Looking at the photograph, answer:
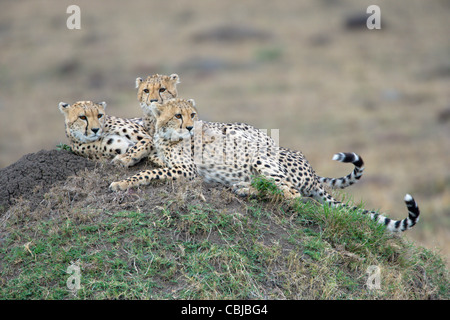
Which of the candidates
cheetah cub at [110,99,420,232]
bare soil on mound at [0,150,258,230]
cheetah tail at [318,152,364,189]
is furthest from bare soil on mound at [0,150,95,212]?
cheetah tail at [318,152,364,189]

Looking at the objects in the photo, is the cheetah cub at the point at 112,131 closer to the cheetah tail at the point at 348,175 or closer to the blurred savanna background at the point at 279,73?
the cheetah tail at the point at 348,175

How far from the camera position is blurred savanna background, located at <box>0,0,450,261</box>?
1451cm

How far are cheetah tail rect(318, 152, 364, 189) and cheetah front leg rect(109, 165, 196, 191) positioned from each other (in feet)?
4.49

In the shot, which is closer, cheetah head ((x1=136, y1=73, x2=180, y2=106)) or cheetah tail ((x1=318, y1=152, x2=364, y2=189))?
cheetah tail ((x1=318, y1=152, x2=364, y2=189))

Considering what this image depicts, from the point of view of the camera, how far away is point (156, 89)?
6.12 meters

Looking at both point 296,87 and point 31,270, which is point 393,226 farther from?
point 296,87

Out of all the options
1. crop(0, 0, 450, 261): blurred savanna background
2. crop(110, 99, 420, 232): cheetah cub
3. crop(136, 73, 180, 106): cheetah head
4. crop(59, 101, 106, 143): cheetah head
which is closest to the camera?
crop(110, 99, 420, 232): cheetah cub

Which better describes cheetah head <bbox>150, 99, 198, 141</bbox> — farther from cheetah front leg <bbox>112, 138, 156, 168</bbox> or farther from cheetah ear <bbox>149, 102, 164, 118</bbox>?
cheetah front leg <bbox>112, 138, 156, 168</bbox>

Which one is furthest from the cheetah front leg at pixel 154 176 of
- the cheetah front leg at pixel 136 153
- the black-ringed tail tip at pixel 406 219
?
the black-ringed tail tip at pixel 406 219

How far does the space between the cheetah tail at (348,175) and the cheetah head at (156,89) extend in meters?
1.82

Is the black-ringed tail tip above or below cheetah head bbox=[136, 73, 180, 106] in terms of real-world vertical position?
below

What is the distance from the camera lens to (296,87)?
19.9 m

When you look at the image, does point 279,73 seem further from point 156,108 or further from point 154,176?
point 154,176

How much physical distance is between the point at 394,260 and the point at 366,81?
15.4m
